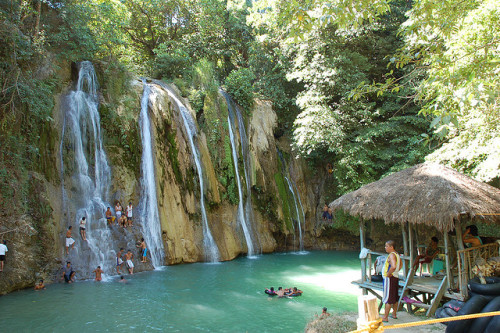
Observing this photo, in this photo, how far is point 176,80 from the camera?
17781 millimetres

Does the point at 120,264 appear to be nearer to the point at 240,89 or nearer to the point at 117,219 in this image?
the point at 117,219

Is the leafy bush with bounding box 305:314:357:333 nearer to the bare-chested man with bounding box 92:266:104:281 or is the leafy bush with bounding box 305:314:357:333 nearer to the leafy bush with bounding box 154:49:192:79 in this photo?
the bare-chested man with bounding box 92:266:104:281

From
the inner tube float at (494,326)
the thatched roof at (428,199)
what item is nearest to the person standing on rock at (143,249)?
the thatched roof at (428,199)

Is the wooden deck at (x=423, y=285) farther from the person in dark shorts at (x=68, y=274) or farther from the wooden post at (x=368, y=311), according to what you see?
the person in dark shorts at (x=68, y=274)

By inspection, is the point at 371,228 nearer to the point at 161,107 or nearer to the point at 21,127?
the point at 161,107

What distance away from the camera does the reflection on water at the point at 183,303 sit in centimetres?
719

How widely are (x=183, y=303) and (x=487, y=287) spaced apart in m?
6.45

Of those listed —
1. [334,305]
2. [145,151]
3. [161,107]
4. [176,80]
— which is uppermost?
[176,80]

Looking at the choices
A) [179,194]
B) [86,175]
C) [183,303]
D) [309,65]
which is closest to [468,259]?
[183,303]

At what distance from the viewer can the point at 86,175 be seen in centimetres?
1261

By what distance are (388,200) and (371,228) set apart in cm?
1124

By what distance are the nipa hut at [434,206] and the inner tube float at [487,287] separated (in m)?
0.95

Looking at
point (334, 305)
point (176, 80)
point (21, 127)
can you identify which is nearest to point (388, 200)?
point (334, 305)

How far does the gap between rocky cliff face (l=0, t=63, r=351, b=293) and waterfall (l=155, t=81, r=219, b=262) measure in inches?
7.5
